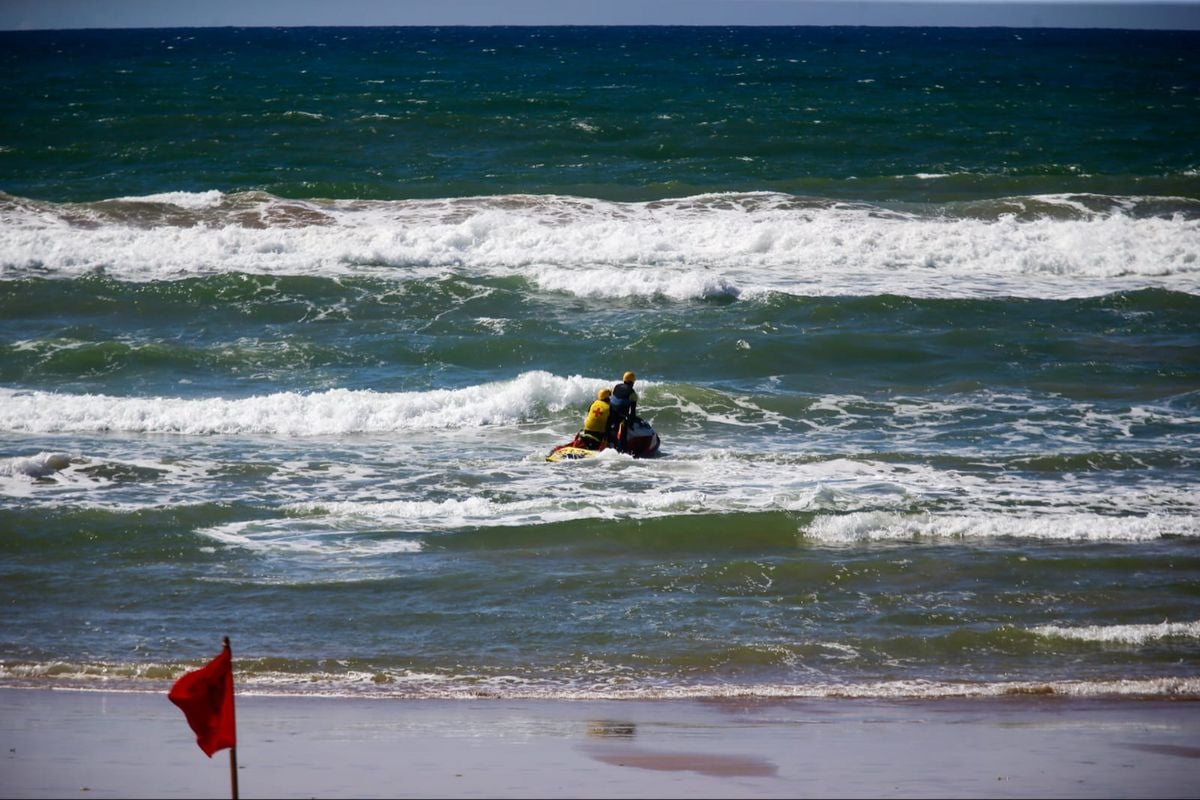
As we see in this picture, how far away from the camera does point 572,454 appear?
47.8 ft

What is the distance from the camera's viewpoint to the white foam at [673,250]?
75.9ft

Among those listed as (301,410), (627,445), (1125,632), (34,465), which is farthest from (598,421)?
(1125,632)

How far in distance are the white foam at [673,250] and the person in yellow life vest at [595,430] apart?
7706 millimetres

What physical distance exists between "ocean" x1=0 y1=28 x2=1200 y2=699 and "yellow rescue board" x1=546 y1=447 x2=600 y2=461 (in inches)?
12.2

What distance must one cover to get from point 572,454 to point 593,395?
2.96m

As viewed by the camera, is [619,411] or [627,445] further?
[619,411]

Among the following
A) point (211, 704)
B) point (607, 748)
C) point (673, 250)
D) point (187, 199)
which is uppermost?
point (187, 199)

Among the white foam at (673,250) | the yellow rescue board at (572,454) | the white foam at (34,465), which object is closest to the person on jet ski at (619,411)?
the yellow rescue board at (572,454)

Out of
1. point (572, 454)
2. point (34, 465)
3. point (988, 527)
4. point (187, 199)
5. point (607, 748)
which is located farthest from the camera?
point (187, 199)

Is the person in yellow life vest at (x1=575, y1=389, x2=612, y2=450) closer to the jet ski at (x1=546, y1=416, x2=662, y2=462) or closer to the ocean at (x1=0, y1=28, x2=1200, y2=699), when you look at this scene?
the jet ski at (x1=546, y1=416, x2=662, y2=462)

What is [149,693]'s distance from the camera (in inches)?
331

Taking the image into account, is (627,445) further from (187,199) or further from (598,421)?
(187,199)

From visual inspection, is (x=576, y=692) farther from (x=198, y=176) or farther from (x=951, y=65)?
(x=951, y=65)

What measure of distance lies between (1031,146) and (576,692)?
31279 mm
